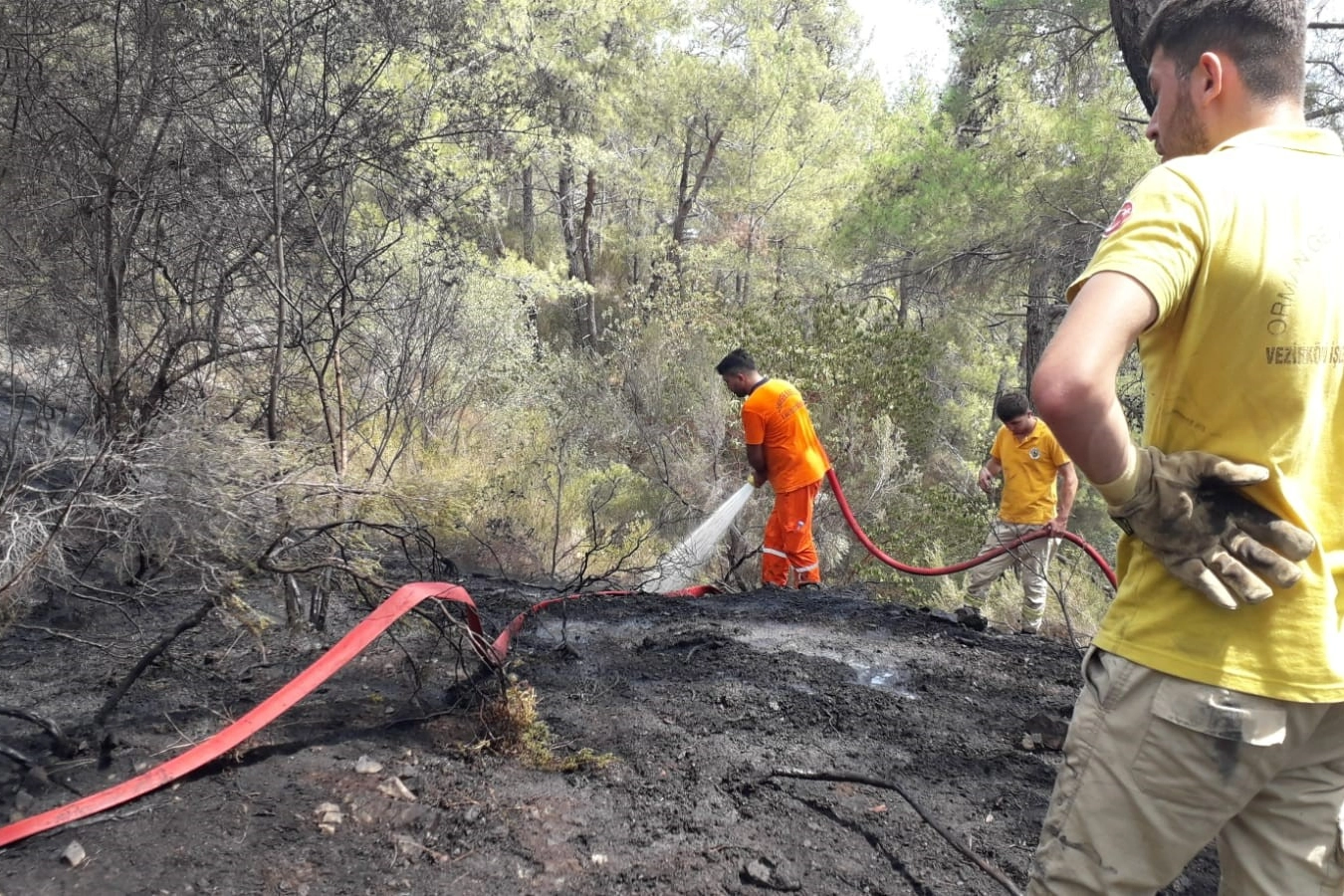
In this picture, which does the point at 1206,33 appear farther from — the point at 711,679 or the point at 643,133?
the point at 643,133

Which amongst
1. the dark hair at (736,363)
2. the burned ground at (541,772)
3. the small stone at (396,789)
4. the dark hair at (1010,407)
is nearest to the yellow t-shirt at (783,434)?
the dark hair at (736,363)

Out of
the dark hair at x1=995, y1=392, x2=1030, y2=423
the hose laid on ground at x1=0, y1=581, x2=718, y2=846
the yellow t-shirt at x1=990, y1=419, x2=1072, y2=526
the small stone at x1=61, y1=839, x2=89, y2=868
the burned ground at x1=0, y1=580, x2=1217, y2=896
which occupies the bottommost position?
A: the burned ground at x1=0, y1=580, x2=1217, y2=896

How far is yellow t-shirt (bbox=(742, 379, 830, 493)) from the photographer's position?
239 inches

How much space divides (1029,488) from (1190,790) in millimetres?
4968

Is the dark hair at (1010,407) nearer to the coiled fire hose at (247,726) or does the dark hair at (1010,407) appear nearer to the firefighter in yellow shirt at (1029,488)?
the firefighter in yellow shirt at (1029,488)

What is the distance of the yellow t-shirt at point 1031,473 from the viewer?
19.2 feet

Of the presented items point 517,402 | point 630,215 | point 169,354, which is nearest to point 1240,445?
point 169,354

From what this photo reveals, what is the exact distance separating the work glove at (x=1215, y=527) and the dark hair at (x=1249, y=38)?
67 centimetres

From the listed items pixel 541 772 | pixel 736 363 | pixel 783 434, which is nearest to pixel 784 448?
pixel 783 434

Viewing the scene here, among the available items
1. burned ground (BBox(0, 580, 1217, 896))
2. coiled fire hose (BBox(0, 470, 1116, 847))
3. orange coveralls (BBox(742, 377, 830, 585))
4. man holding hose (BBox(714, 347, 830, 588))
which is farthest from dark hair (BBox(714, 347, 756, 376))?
coiled fire hose (BBox(0, 470, 1116, 847))

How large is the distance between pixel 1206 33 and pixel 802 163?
17.6m

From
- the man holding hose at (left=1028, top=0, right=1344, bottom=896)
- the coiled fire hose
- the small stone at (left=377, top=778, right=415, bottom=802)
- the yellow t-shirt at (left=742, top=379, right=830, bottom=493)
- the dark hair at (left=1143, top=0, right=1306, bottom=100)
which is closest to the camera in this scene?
the man holding hose at (left=1028, top=0, right=1344, bottom=896)

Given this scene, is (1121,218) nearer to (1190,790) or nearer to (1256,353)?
(1256,353)

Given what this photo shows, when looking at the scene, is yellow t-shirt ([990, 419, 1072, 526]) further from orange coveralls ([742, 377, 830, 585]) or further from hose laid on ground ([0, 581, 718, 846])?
hose laid on ground ([0, 581, 718, 846])
